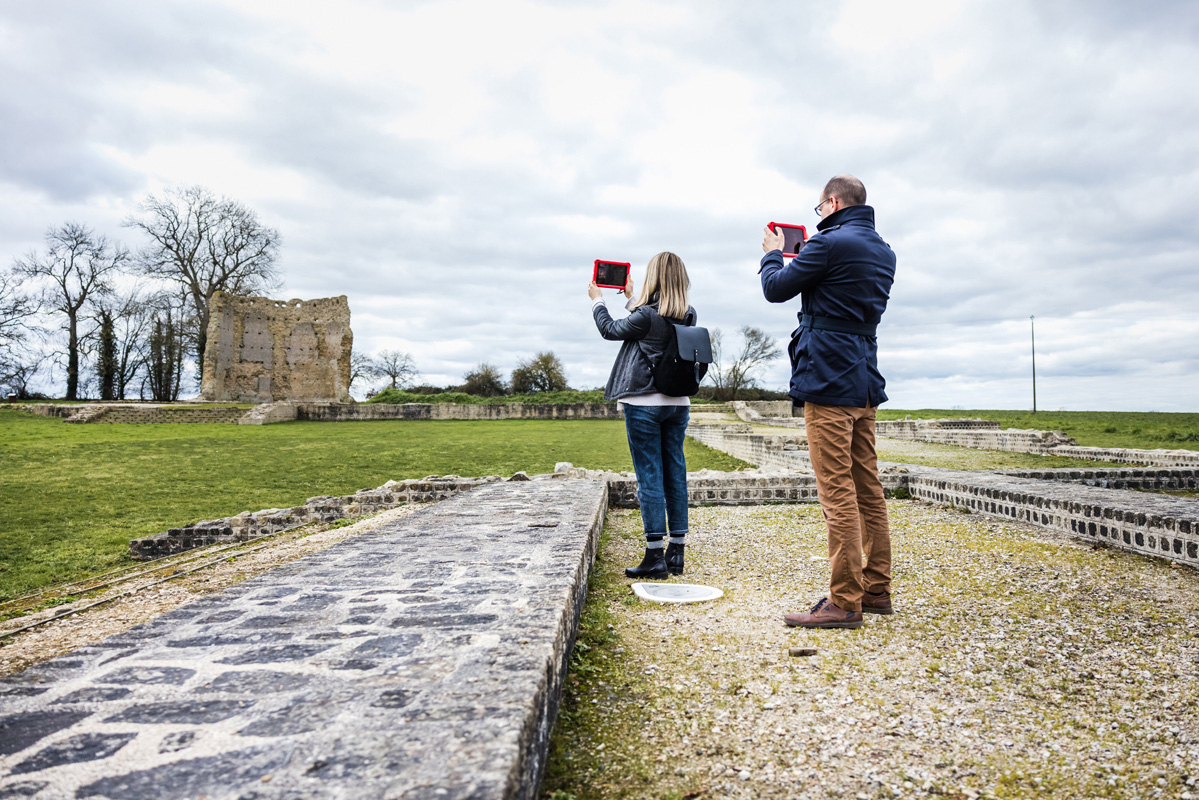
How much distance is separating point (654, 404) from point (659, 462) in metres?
0.38

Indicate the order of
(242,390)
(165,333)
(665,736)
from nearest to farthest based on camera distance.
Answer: (665,736), (242,390), (165,333)

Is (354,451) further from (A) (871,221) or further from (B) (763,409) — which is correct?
(B) (763,409)

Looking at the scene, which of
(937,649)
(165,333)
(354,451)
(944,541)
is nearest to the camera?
(937,649)

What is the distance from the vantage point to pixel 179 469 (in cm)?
1182

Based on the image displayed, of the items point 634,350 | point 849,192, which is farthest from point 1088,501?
point 634,350

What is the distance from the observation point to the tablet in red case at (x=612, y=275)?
4.07 m

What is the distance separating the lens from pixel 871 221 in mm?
3189

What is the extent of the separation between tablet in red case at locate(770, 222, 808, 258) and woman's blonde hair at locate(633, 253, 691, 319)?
2.43 feet

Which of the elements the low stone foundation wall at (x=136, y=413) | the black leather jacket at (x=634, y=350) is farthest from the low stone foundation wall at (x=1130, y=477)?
the low stone foundation wall at (x=136, y=413)

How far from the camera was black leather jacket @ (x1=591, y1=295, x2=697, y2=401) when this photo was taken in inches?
148

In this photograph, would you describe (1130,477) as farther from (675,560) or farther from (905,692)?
(905,692)

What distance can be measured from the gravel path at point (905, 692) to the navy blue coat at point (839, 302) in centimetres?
110

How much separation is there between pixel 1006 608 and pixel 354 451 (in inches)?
570

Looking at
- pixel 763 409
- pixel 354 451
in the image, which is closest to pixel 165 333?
pixel 354 451
